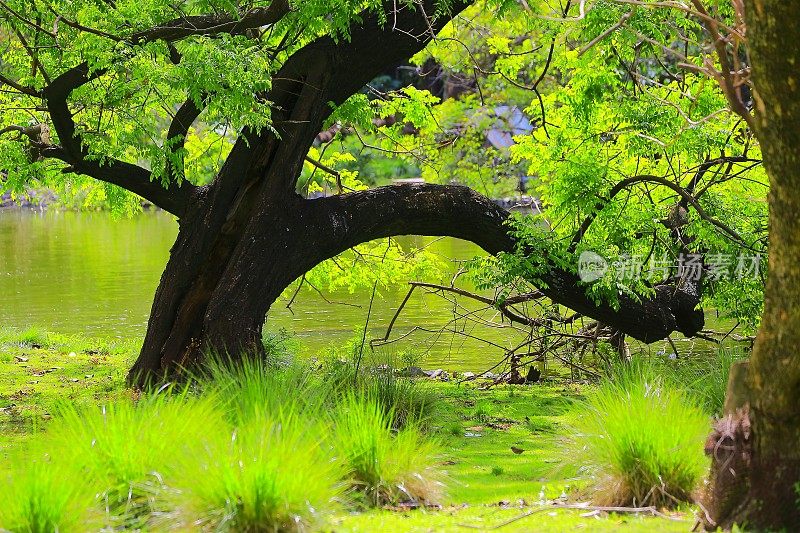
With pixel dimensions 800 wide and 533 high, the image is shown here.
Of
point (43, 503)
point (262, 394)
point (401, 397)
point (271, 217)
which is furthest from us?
point (271, 217)

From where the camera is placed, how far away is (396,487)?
4.97 metres

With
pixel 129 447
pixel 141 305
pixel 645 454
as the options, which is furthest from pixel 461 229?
pixel 141 305

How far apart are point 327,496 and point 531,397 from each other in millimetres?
5061

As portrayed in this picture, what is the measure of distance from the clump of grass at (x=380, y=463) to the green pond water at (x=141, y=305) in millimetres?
2839

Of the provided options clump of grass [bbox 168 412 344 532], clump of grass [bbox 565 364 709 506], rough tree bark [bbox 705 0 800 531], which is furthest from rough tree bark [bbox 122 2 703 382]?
rough tree bark [bbox 705 0 800 531]

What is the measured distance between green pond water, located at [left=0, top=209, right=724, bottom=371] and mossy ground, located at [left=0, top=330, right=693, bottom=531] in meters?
0.94

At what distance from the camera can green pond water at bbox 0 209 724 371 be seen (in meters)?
13.1

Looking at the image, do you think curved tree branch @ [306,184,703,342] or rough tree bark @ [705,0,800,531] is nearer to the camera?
rough tree bark @ [705,0,800,531]

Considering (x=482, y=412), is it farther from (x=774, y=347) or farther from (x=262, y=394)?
(x=774, y=347)

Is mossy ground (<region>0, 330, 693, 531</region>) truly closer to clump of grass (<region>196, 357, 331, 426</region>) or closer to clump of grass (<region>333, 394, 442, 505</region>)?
clump of grass (<region>333, 394, 442, 505</region>)

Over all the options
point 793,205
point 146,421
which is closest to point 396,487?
point 146,421

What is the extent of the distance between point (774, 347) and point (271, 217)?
184 inches

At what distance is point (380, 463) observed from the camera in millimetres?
4977

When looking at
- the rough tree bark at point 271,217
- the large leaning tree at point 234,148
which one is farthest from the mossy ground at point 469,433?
the large leaning tree at point 234,148
